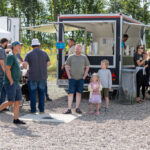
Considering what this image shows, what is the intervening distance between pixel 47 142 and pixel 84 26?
7.75m

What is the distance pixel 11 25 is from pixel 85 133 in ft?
34.3

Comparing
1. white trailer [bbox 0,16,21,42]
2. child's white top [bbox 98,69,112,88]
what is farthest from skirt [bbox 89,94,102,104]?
white trailer [bbox 0,16,21,42]

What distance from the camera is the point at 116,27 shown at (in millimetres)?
9914

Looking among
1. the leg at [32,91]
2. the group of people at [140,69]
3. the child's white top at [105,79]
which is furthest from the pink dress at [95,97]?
the group of people at [140,69]

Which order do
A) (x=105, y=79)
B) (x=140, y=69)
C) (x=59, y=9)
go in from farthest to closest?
(x=59, y=9) → (x=140, y=69) → (x=105, y=79)

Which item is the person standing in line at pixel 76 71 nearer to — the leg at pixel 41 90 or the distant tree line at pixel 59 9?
the leg at pixel 41 90

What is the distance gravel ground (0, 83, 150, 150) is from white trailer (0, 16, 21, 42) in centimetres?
781

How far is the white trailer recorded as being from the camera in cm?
1546

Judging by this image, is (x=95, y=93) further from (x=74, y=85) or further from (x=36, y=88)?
(x=36, y=88)

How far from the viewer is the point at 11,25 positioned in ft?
51.1

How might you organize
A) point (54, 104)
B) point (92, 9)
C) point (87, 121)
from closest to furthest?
point (87, 121) → point (54, 104) → point (92, 9)

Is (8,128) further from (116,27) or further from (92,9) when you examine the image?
(92,9)

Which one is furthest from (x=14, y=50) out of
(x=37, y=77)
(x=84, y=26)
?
(x=84, y=26)

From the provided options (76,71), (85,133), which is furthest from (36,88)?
(85,133)
